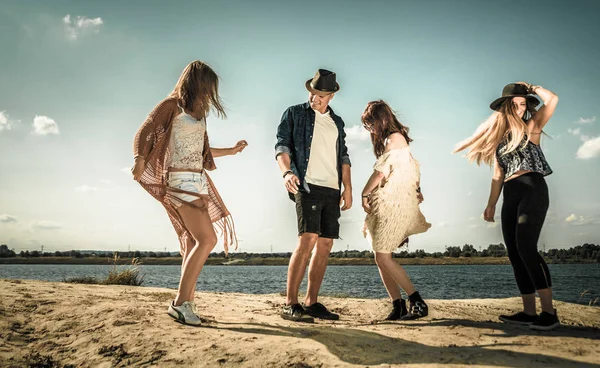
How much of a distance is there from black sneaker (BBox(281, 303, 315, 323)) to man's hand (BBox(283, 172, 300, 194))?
120 centimetres

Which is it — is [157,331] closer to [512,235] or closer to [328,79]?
[328,79]

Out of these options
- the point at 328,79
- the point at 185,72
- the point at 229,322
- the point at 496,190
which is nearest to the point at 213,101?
the point at 185,72

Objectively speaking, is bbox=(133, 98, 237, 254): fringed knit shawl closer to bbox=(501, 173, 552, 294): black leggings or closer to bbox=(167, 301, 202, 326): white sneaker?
bbox=(167, 301, 202, 326): white sneaker

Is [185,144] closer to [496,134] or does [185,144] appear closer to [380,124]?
[380,124]

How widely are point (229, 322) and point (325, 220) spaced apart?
57.0 inches

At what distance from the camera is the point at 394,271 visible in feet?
13.9

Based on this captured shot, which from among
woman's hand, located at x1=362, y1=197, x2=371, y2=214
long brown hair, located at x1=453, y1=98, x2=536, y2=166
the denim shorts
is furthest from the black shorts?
long brown hair, located at x1=453, y1=98, x2=536, y2=166

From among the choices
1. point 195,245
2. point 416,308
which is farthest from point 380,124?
point 195,245

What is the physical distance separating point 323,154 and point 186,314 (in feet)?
7.20

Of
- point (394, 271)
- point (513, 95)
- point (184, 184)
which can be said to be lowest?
point (394, 271)

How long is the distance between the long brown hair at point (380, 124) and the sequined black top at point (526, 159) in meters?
1.04

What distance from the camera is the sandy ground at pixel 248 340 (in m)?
2.89

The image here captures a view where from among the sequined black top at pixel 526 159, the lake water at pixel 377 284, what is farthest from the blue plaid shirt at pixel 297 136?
the lake water at pixel 377 284

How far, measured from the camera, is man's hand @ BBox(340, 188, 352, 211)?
4.77 m
